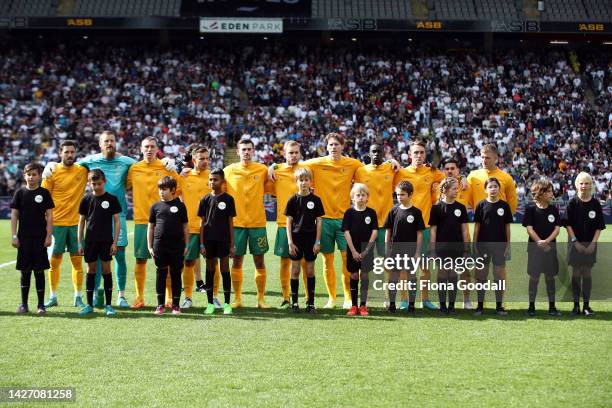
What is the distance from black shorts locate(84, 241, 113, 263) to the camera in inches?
350

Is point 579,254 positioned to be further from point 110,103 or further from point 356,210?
point 110,103

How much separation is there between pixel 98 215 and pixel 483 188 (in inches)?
179

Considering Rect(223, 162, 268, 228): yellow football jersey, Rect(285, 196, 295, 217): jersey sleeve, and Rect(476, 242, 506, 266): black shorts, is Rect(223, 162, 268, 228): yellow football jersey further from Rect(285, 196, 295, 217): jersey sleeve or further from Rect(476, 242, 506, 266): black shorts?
Rect(476, 242, 506, 266): black shorts

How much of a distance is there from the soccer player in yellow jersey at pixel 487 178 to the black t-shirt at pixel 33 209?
5.00 meters

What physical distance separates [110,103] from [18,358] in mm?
28865

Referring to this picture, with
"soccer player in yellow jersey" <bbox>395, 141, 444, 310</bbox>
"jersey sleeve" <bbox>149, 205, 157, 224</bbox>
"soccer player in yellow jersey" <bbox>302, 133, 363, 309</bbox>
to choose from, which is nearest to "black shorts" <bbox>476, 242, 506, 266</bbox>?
"soccer player in yellow jersey" <bbox>395, 141, 444, 310</bbox>

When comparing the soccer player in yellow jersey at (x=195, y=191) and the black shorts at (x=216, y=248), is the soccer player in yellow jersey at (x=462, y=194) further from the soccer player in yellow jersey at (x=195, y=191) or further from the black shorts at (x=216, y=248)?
the soccer player in yellow jersey at (x=195, y=191)

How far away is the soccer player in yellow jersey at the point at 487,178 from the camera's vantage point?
9.41 meters

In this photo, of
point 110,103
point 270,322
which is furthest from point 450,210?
point 110,103

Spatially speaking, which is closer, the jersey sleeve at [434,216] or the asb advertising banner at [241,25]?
the jersey sleeve at [434,216]

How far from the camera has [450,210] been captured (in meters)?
8.88

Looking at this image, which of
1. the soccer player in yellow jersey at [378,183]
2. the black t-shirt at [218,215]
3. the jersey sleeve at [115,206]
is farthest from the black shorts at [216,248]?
the soccer player in yellow jersey at [378,183]

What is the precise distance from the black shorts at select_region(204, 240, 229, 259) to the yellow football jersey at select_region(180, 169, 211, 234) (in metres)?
1.02

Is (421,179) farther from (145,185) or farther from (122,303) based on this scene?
(122,303)
